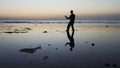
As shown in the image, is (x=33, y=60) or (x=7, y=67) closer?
(x=7, y=67)

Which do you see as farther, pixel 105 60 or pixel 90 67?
pixel 105 60

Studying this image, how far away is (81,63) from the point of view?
834 centimetres

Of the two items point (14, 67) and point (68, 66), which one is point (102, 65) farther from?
point (14, 67)

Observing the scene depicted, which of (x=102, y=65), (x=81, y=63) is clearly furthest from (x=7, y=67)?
(x=102, y=65)

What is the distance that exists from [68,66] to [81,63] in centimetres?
78

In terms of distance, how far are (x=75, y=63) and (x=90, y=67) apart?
80 centimetres

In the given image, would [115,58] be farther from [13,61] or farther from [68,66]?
[13,61]

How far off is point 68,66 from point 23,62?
6.13 ft

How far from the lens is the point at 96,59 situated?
9.05 metres

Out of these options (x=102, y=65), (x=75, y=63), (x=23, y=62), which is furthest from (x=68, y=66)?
(x=23, y=62)

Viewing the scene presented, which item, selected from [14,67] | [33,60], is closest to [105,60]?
[33,60]

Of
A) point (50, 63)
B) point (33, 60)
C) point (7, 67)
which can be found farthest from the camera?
point (33, 60)

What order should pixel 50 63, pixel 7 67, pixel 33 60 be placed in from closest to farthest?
pixel 7 67 → pixel 50 63 → pixel 33 60

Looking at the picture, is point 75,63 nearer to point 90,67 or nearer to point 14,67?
point 90,67
